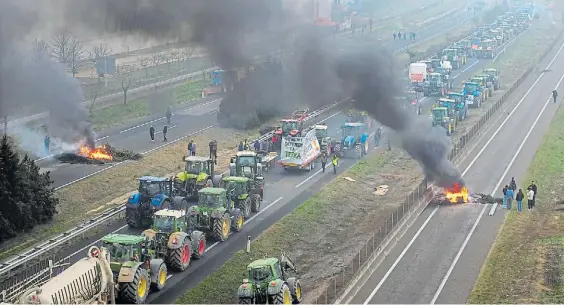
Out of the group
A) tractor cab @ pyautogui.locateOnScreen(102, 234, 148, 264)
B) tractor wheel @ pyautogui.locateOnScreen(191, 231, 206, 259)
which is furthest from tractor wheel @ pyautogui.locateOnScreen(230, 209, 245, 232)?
tractor cab @ pyautogui.locateOnScreen(102, 234, 148, 264)

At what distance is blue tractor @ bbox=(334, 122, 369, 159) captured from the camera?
57906mm

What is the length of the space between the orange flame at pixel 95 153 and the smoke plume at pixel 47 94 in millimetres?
612

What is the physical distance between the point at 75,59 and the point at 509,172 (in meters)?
36.3

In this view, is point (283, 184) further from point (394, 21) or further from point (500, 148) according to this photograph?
point (394, 21)

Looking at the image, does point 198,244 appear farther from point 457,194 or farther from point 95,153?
point 95,153

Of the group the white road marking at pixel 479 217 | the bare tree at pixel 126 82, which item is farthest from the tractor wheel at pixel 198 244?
the bare tree at pixel 126 82

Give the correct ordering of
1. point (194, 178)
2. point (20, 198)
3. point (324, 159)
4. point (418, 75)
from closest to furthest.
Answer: point (20, 198) → point (194, 178) → point (324, 159) → point (418, 75)

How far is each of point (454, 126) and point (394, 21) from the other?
66.2 meters

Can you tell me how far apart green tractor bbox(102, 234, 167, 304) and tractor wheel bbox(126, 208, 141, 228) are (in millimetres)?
7792

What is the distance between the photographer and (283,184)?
50719 mm

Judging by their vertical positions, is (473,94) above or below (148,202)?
above

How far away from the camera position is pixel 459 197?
46031 mm

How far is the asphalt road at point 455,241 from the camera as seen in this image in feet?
107

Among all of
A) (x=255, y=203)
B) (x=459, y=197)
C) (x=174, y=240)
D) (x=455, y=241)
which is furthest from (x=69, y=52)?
(x=455, y=241)
